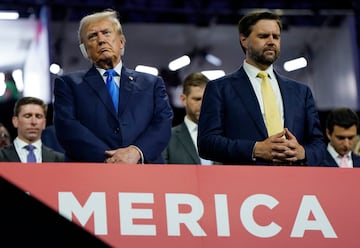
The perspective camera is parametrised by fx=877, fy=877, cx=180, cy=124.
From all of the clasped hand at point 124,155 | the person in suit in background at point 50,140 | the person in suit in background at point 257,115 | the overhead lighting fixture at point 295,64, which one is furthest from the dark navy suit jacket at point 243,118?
the overhead lighting fixture at point 295,64

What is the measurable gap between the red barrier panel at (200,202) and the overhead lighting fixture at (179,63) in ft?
26.6

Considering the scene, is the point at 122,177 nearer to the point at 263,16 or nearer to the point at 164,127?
the point at 164,127

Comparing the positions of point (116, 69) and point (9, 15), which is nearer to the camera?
point (116, 69)

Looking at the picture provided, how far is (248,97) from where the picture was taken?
4031mm

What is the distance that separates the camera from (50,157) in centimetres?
540

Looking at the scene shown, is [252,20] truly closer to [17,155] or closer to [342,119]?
[342,119]

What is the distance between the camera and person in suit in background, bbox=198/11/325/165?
3811mm

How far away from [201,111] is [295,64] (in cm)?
809

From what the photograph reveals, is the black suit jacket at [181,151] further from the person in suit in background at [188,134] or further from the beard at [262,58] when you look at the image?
the beard at [262,58]

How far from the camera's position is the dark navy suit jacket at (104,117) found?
3934 mm

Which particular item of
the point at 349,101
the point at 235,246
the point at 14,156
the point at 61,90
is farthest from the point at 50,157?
the point at 349,101

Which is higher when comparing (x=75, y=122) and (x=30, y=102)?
(x=30, y=102)

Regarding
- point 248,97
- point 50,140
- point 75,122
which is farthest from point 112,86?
point 50,140

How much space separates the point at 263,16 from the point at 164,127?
71 centimetres
